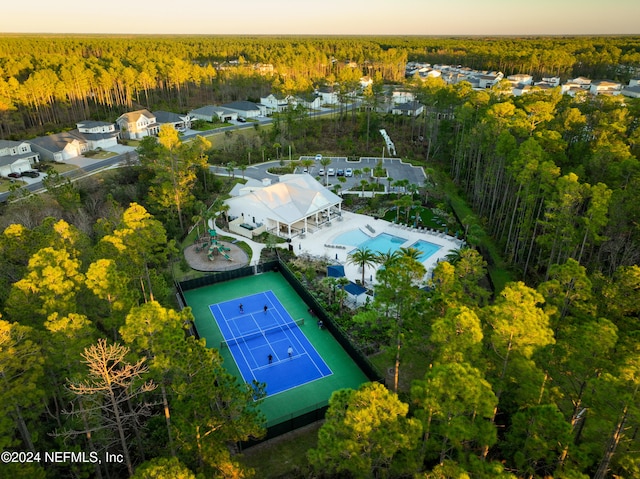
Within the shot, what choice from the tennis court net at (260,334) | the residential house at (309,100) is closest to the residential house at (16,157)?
the tennis court net at (260,334)

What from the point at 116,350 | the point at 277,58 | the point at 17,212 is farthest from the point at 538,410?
the point at 277,58

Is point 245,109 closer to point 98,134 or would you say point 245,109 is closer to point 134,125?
point 134,125

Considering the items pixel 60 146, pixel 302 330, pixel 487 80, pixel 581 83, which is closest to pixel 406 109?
pixel 487 80

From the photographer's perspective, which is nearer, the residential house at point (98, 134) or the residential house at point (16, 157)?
the residential house at point (16, 157)

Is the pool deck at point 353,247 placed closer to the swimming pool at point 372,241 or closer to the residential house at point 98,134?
the swimming pool at point 372,241

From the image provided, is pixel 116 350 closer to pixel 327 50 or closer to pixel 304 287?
pixel 304 287
